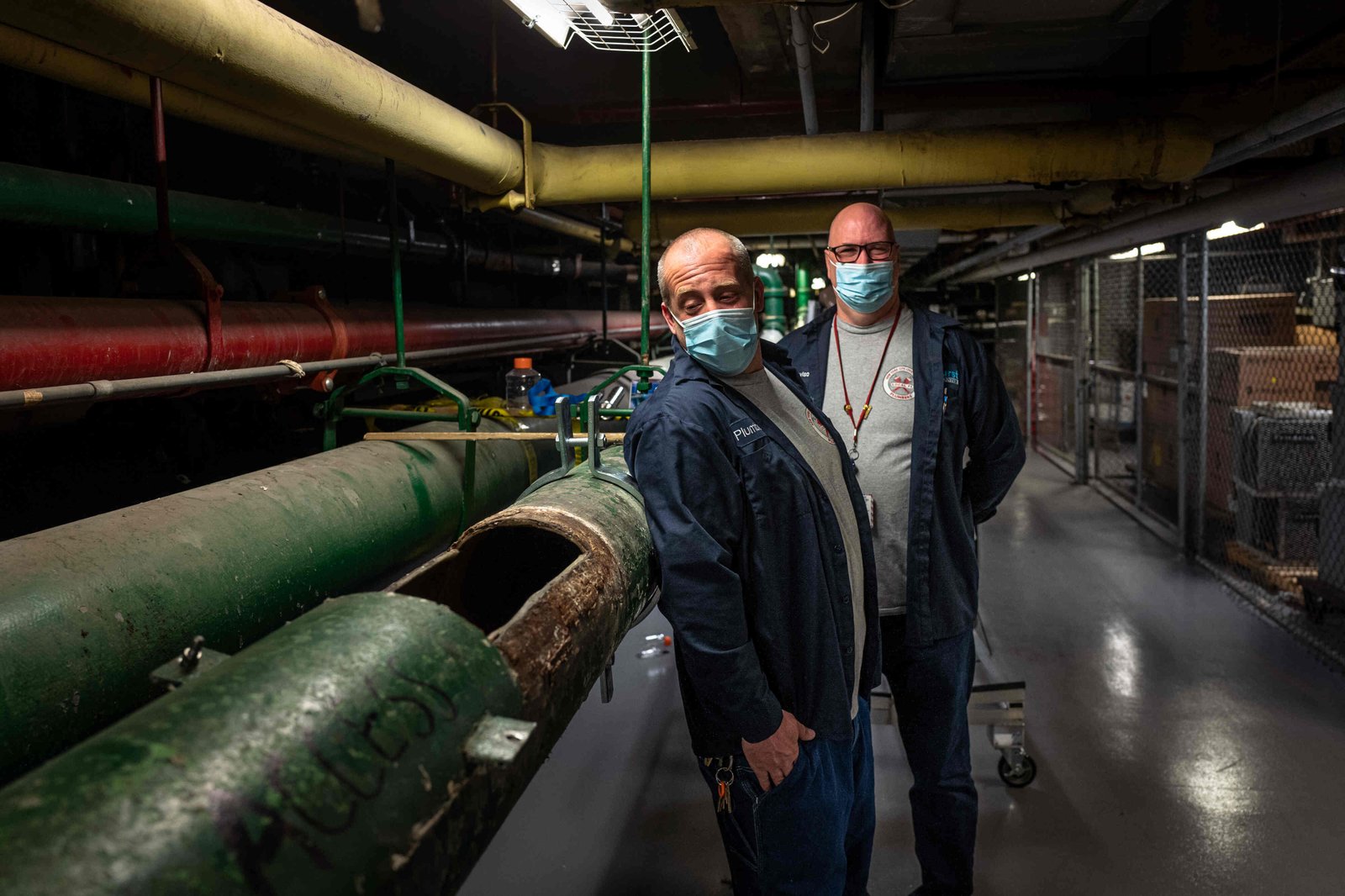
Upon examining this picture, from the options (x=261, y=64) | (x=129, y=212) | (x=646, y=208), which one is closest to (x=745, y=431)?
(x=646, y=208)

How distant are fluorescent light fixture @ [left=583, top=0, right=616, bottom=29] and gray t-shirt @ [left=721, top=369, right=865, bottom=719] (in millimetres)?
1011

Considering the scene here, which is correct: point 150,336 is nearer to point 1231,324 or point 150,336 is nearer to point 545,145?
point 545,145

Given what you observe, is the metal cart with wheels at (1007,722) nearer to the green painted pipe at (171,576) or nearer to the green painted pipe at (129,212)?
the green painted pipe at (171,576)

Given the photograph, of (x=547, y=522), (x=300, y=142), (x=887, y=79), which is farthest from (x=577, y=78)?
(x=547, y=522)

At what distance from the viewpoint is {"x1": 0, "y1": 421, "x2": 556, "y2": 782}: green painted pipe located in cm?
121

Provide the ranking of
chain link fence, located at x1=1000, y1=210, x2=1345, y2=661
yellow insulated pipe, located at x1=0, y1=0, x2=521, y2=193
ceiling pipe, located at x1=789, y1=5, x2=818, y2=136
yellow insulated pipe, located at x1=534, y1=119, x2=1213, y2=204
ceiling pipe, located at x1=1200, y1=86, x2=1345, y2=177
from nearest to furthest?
yellow insulated pipe, located at x1=0, y1=0, x2=521, y2=193 < ceiling pipe, located at x1=789, y1=5, x2=818, y2=136 < ceiling pipe, located at x1=1200, y1=86, x2=1345, y2=177 < yellow insulated pipe, located at x1=534, y1=119, x2=1213, y2=204 < chain link fence, located at x1=1000, y1=210, x2=1345, y2=661

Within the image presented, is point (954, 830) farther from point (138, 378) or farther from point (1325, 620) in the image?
point (1325, 620)

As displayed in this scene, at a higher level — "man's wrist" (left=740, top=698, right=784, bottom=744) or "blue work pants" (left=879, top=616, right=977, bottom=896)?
"man's wrist" (left=740, top=698, right=784, bottom=744)

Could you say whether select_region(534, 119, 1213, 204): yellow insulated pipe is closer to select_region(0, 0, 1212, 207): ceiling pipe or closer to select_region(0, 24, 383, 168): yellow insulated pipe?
select_region(0, 0, 1212, 207): ceiling pipe

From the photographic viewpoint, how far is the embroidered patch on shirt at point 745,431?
1499 millimetres

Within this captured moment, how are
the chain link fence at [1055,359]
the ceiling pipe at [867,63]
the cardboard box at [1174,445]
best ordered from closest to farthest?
the ceiling pipe at [867,63], the cardboard box at [1174,445], the chain link fence at [1055,359]

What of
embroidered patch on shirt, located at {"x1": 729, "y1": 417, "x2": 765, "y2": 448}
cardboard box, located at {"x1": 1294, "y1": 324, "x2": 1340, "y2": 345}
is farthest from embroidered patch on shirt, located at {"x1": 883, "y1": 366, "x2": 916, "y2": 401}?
cardboard box, located at {"x1": 1294, "y1": 324, "x2": 1340, "y2": 345}

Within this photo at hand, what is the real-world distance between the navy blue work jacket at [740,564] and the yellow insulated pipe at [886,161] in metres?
1.80

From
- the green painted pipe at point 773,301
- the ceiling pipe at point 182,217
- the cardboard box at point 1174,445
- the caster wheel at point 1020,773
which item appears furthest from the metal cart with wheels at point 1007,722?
the green painted pipe at point 773,301
